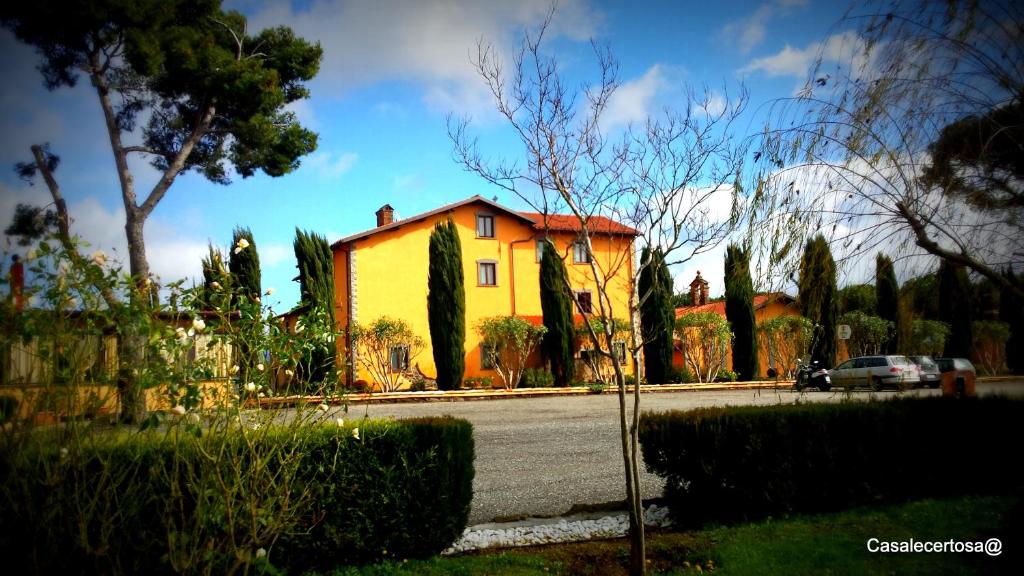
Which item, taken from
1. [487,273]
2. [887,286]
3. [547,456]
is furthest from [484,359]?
[887,286]

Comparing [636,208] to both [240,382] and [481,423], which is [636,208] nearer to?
[240,382]

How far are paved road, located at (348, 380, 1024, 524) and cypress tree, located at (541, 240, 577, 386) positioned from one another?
26.2 feet

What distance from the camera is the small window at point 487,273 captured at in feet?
90.9

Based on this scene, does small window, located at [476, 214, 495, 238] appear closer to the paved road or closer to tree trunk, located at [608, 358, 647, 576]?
the paved road

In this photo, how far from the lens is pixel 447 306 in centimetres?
2406

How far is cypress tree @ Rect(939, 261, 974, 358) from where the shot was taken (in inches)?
172

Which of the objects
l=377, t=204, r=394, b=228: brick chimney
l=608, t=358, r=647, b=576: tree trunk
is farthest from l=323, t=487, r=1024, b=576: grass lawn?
l=377, t=204, r=394, b=228: brick chimney

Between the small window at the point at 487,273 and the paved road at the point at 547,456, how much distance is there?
11.4 meters

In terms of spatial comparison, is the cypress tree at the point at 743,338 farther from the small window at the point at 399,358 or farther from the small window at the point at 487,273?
the small window at the point at 399,358

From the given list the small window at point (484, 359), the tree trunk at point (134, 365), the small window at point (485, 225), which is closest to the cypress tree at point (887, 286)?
the tree trunk at point (134, 365)

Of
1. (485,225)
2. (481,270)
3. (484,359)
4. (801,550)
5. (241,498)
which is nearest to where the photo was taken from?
(241,498)

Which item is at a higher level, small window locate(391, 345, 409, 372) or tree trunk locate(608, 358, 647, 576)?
small window locate(391, 345, 409, 372)

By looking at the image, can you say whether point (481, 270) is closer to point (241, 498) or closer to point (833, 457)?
point (833, 457)

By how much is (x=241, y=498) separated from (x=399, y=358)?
21053 millimetres
